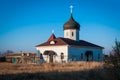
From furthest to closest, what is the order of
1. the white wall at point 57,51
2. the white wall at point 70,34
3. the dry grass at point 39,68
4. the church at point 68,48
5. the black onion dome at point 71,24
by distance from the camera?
the white wall at point 70,34, the black onion dome at point 71,24, the church at point 68,48, the white wall at point 57,51, the dry grass at point 39,68

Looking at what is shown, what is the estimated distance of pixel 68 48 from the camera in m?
47.3

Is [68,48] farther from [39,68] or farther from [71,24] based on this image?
[39,68]

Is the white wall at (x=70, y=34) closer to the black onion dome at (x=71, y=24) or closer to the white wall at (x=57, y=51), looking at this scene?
the black onion dome at (x=71, y=24)

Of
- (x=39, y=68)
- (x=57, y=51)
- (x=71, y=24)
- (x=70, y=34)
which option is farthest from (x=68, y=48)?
(x=39, y=68)

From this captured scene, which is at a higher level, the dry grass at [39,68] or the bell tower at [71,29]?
the bell tower at [71,29]

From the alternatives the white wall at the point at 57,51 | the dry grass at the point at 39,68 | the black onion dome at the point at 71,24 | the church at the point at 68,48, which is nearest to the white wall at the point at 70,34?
the church at the point at 68,48

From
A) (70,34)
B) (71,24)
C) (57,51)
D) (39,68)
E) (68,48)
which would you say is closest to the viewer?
(39,68)

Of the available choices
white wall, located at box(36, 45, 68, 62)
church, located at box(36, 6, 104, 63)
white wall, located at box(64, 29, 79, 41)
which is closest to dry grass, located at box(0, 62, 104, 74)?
church, located at box(36, 6, 104, 63)

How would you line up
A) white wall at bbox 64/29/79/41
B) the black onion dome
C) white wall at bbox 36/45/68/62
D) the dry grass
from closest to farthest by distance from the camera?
1. the dry grass
2. white wall at bbox 36/45/68/62
3. the black onion dome
4. white wall at bbox 64/29/79/41

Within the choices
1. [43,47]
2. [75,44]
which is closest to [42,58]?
[43,47]

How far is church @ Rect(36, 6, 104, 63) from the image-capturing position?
47.9 meters

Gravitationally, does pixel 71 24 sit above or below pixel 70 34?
above

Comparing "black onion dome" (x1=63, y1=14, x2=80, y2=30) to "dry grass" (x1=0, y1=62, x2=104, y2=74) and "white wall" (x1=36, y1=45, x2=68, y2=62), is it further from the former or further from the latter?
"dry grass" (x1=0, y1=62, x2=104, y2=74)

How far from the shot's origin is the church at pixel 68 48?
47906mm
